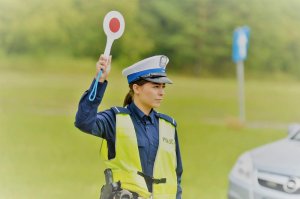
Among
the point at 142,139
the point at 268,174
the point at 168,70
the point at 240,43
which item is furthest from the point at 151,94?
the point at 168,70

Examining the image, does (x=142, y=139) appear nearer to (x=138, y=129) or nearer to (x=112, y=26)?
(x=138, y=129)

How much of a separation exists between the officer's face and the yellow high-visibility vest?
0.10 meters

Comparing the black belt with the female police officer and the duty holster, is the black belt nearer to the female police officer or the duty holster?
the female police officer

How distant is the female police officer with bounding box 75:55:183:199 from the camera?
117 inches

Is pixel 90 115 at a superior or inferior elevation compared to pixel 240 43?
inferior

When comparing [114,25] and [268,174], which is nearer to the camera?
[114,25]

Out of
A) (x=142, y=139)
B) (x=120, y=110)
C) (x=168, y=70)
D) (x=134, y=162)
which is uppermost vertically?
(x=168, y=70)

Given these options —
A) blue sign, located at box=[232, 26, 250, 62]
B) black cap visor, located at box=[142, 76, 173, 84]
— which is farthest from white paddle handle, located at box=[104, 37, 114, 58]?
blue sign, located at box=[232, 26, 250, 62]

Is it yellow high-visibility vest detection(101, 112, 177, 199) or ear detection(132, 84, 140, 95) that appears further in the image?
ear detection(132, 84, 140, 95)

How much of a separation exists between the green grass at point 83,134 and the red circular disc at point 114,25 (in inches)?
158

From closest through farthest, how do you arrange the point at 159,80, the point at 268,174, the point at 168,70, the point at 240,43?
the point at 159,80 < the point at 268,174 < the point at 240,43 < the point at 168,70

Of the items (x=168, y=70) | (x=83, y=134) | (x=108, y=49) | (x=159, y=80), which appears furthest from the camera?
(x=168, y=70)

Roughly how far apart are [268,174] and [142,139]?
214 centimetres

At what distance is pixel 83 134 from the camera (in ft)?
34.7
